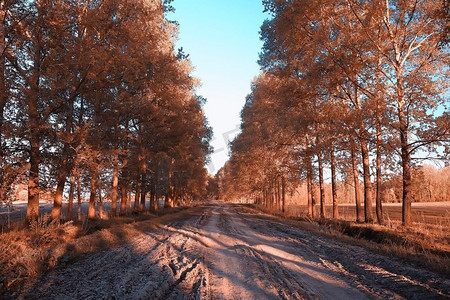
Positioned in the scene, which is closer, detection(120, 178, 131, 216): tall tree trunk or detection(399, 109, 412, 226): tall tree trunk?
detection(399, 109, 412, 226): tall tree trunk

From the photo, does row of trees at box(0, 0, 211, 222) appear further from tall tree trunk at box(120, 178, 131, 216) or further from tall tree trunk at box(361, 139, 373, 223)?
tall tree trunk at box(361, 139, 373, 223)

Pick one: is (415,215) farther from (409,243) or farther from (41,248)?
(41,248)

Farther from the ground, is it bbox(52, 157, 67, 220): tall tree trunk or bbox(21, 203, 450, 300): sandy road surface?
bbox(52, 157, 67, 220): tall tree trunk

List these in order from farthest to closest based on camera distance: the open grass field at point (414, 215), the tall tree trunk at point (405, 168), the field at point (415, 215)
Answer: the open grass field at point (414, 215) → the field at point (415, 215) → the tall tree trunk at point (405, 168)

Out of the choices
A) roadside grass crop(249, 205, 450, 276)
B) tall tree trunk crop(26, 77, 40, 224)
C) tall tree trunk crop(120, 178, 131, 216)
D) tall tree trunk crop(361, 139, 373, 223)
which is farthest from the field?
tall tree trunk crop(26, 77, 40, 224)

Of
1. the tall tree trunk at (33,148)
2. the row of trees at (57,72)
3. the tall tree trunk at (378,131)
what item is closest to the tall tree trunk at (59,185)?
the row of trees at (57,72)

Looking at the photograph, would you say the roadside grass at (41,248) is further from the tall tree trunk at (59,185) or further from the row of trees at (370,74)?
the row of trees at (370,74)

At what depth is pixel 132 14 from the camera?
1091cm

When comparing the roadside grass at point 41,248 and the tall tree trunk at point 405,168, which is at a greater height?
the tall tree trunk at point 405,168

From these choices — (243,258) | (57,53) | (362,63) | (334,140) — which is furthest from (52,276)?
(362,63)

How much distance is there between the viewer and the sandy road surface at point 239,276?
4.62 meters

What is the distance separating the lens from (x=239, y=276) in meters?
5.65

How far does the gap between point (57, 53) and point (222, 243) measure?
9.16 m

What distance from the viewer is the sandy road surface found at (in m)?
4.62
